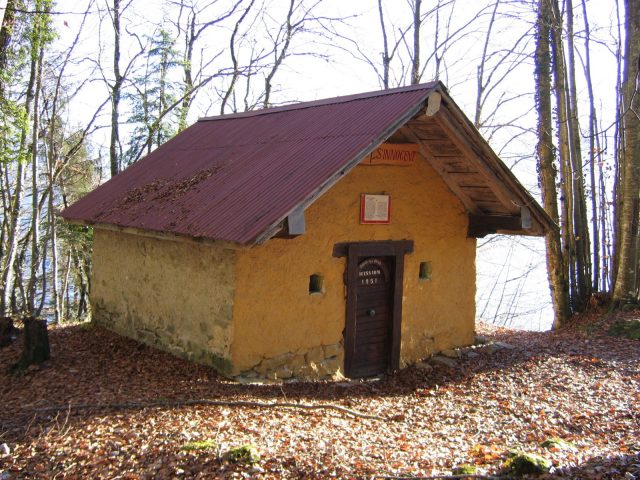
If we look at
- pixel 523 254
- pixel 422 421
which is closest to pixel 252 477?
pixel 422 421

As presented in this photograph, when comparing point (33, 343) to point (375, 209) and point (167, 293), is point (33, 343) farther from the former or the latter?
point (375, 209)

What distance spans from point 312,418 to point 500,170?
4540mm

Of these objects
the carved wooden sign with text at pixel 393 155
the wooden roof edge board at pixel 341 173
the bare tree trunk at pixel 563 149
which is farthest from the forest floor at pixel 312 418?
the bare tree trunk at pixel 563 149

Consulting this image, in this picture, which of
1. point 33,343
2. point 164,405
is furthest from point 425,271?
point 33,343

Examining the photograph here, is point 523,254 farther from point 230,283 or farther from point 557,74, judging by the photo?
point 230,283

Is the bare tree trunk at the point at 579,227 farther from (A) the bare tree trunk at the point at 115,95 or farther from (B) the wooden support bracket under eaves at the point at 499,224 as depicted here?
(A) the bare tree trunk at the point at 115,95

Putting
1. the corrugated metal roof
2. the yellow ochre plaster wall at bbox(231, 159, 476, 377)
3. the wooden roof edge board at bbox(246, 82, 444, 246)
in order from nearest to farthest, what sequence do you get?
the wooden roof edge board at bbox(246, 82, 444, 246) < the corrugated metal roof < the yellow ochre plaster wall at bbox(231, 159, 476, 377)

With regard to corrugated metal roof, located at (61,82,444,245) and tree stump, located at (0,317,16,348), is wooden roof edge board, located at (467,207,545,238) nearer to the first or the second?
corrugated metal roof, located at (61,82,444,245)

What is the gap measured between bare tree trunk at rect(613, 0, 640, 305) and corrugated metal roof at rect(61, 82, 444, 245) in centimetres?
620

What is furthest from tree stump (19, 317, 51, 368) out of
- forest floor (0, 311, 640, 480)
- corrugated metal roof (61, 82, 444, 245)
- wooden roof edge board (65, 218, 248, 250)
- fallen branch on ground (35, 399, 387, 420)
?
fallen branch on ground (35, 399, 387, 420)

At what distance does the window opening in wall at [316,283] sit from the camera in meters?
8.55

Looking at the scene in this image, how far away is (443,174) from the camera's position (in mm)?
9734

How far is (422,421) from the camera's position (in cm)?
716

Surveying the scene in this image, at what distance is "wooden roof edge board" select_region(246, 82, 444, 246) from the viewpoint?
6.60 metres
